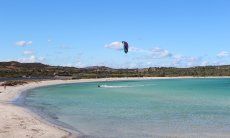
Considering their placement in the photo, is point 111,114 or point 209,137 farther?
point 111,114

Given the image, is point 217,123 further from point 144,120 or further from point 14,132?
point 14,132

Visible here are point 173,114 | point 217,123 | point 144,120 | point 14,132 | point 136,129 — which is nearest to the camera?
point 14,132

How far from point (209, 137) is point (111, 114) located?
42.8 ft

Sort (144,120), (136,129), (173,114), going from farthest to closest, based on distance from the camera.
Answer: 1. (173,114)
2. (144,120)
3. (136,129)

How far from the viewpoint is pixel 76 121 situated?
30.5 meters

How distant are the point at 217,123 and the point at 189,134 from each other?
5.28 metres

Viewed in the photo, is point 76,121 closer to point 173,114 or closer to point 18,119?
point 18,119

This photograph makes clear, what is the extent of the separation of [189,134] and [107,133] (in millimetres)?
4487

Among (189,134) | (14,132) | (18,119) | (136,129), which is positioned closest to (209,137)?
(189,134)

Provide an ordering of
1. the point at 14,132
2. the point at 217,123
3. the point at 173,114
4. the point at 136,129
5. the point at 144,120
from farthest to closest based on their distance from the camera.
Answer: the point at 173,114 < the point at 144,120 < the point at 217,123 < the point at 136,129 < the point at 14,132

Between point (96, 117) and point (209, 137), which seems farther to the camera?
point (96, 117)

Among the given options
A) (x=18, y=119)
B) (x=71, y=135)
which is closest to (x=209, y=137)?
(x=71, y=135)

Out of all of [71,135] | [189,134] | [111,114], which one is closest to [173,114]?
[111,114]

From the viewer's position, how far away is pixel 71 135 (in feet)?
77.6
